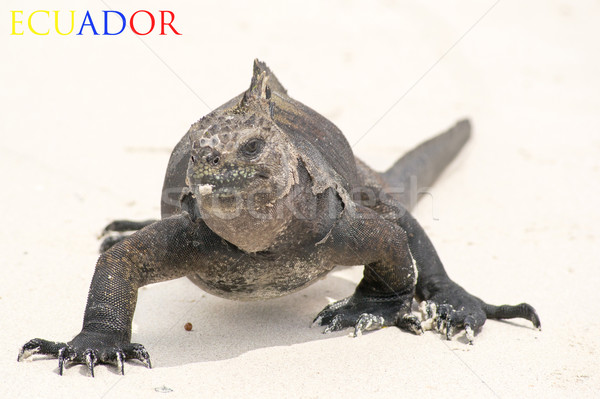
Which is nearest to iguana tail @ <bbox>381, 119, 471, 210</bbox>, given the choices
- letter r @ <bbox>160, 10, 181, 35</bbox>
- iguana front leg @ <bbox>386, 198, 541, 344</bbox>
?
iguana front leg @ <bbox>386, 198, 541, 344</bbox>

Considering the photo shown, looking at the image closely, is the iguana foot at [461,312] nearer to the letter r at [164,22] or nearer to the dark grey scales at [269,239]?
the dark grey scales at [269,239]

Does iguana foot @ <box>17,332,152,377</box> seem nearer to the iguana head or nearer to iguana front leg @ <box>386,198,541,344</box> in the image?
the iguana head

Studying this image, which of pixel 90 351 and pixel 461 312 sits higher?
pixel 461 312

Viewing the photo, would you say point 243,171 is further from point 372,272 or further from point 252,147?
point 372,272

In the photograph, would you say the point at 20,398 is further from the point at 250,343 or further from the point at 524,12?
the point at 524,12

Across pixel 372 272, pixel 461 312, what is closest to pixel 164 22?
pixel 372 272

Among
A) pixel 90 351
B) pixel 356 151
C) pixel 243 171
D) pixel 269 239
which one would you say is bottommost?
pixel 90 351

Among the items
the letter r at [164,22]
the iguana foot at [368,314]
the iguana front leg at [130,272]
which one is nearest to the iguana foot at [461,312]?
the iguana foot at [368,314]

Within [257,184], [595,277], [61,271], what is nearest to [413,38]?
[595,277]
